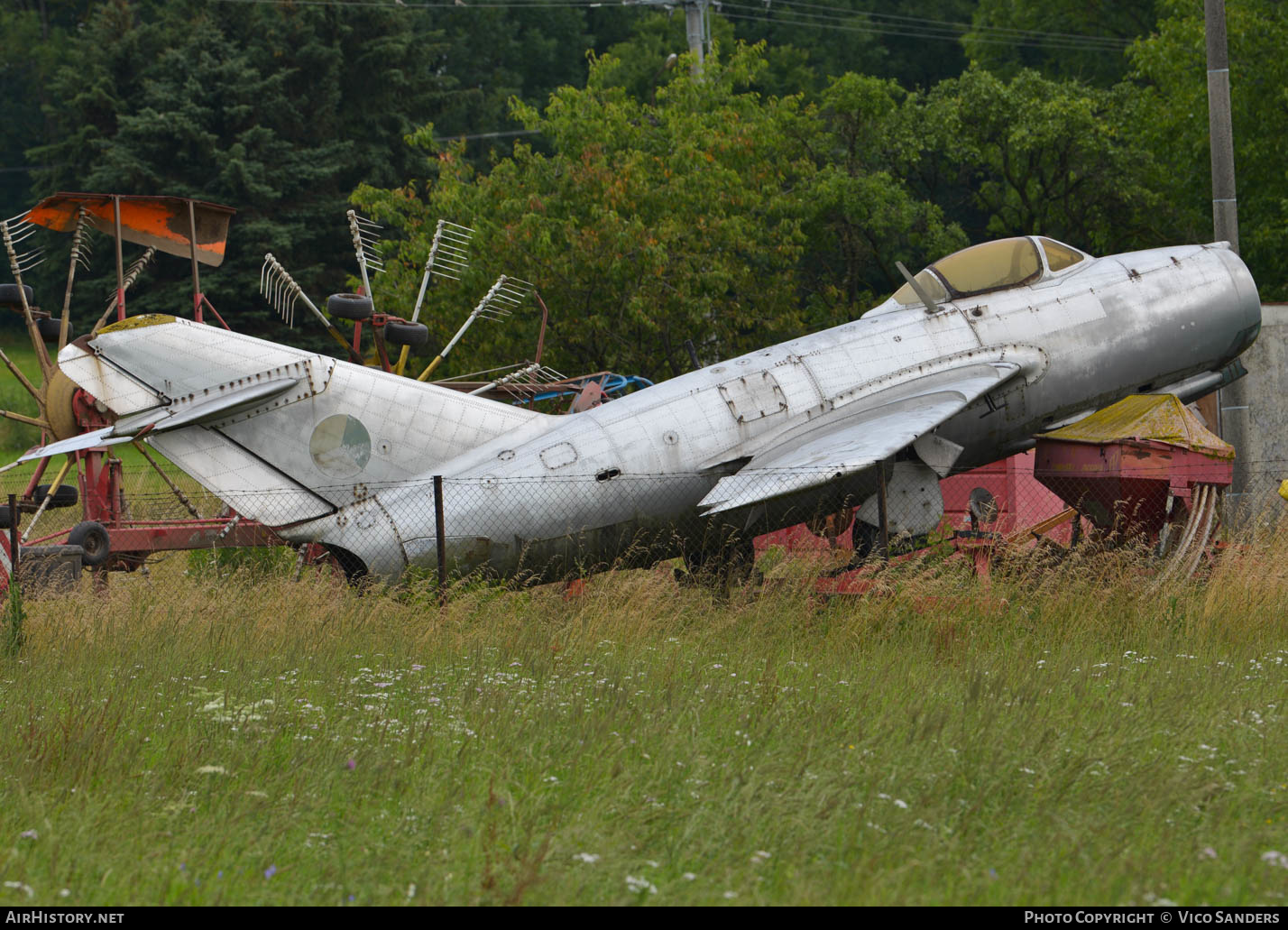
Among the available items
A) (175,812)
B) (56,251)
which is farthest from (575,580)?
(56,251)

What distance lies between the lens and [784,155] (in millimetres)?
29812

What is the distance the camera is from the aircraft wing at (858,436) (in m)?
11.1

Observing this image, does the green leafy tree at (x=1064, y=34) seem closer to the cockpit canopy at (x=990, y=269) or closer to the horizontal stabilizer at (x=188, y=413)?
the cockpit canopy at (x=990, y=269)

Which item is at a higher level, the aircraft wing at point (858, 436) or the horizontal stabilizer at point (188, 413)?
the horizontal stabilizer at point (188, 413)

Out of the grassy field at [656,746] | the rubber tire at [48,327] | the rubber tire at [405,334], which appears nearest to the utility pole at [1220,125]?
the grassy field at [656,746]

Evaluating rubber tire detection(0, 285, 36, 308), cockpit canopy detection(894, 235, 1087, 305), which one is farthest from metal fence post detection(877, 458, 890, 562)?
rubber tire detection(0, 285, 36, 308)

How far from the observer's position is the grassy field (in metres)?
5.30

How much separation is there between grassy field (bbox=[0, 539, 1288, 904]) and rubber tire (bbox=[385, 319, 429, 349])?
128 inches

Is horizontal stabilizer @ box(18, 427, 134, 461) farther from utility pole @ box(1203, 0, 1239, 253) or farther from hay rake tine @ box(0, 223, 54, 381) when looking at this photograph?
utility pole @ box(1203, 0, 1239, 253)

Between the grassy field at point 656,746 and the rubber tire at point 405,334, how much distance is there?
3.25m

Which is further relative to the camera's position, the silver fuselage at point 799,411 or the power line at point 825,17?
the power line at point 825,17

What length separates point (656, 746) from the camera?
7156 mm

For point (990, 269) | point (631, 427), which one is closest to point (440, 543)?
point (631, 427)

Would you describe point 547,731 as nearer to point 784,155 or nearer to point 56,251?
point 784,155
